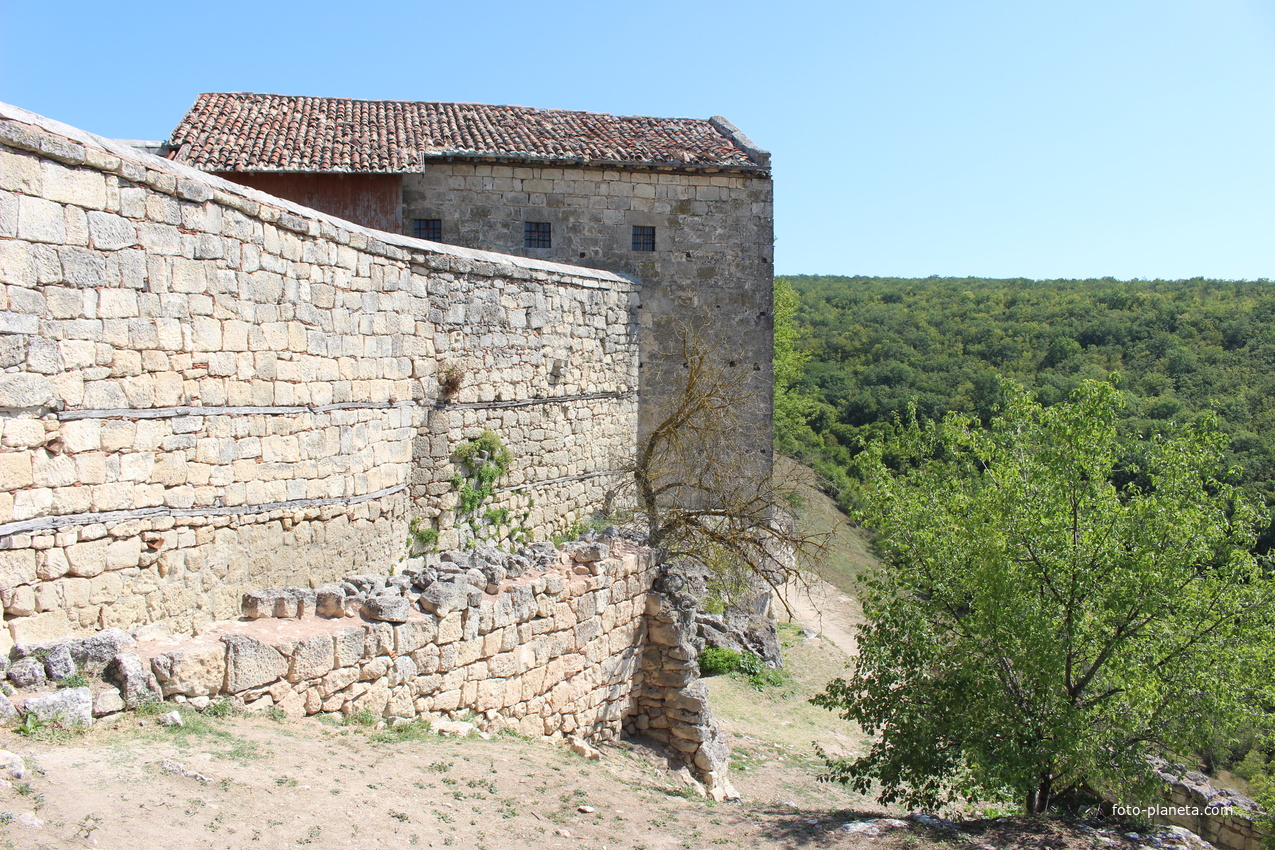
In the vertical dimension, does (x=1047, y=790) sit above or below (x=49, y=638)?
below

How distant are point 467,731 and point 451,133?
13.5 meters

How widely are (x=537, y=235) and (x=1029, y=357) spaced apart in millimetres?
34997

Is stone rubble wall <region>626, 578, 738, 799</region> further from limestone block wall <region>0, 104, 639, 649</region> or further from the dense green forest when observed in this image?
the dense green forest

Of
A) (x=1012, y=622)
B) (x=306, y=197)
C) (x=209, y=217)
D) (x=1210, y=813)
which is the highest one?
(x=306, y=197)

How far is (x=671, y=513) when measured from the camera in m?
15.1

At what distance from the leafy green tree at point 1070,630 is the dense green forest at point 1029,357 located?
16.4 m

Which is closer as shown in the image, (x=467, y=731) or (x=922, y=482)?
(x=467, y=731)

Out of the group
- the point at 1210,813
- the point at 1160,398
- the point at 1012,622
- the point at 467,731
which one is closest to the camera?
the point at 467,731

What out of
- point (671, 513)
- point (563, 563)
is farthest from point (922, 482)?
point (671, 513)

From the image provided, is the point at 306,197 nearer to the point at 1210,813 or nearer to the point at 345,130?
the point at 345,130

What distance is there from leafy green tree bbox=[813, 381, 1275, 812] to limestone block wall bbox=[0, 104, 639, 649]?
550 cm

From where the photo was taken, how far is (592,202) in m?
17.6

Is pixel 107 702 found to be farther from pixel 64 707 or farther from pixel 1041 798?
pixel 1041 798

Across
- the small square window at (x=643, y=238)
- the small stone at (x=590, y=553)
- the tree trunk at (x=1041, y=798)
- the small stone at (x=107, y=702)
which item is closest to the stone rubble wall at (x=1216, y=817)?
the tree trunk at (x=1041, y=798)
